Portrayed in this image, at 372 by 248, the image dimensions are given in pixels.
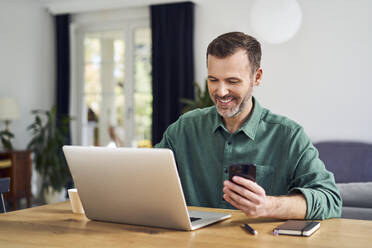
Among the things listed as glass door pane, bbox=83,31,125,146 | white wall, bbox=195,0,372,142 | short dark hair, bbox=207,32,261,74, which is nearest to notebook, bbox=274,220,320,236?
short dark hair, bbox=207,32,261,74

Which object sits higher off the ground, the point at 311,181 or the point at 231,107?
the point at 231,107

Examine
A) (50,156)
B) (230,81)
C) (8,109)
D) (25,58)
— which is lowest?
(50,156)

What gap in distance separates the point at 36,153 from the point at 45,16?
2.04 metres

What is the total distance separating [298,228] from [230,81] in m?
0.68

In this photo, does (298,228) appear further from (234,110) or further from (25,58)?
(25,58)

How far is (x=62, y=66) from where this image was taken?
689cm

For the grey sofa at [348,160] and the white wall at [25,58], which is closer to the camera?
the grey sofa at [348,160]

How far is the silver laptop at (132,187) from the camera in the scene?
1.29 m

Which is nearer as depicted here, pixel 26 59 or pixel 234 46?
pixel 234 46

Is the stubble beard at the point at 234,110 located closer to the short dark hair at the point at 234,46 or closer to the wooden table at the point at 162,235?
the short dark hair at the point at 234,46

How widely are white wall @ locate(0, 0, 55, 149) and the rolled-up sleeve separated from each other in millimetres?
5283

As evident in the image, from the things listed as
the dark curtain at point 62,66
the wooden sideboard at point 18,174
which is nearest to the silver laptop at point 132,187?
the wooden sideboard at point 18,174

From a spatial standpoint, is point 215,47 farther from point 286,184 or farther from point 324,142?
point 324,142

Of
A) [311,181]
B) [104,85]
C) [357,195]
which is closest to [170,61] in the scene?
[104,85]
